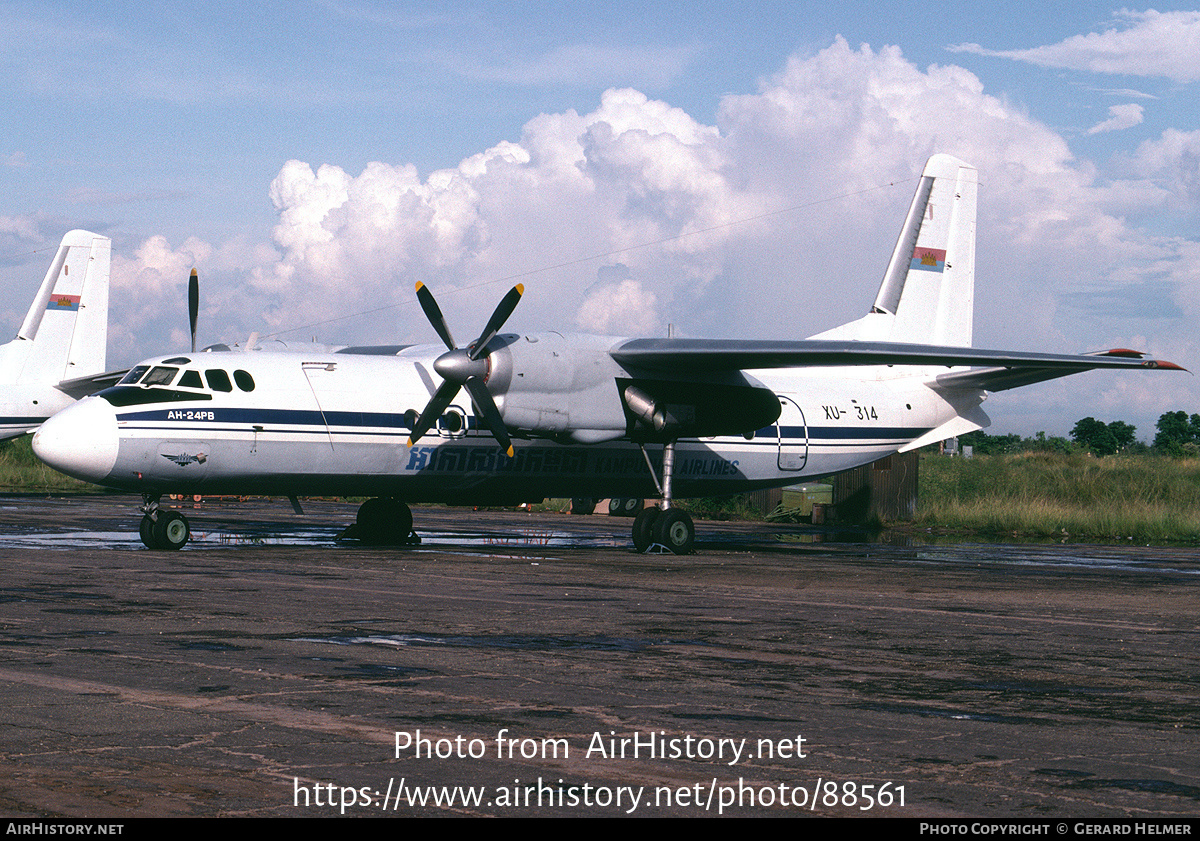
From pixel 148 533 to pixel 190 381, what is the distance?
2602 millimetres

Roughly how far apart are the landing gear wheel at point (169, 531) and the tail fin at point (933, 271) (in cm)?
1495

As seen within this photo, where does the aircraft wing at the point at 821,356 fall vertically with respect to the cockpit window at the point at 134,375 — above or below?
above

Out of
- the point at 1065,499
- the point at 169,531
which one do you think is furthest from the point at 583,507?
the point at 169,531

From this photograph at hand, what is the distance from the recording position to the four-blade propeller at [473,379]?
72.1ft

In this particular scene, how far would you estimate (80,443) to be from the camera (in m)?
20.4

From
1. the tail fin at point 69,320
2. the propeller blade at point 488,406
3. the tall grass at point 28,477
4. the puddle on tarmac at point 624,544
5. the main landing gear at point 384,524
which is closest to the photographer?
the propeller blade at point 488,406

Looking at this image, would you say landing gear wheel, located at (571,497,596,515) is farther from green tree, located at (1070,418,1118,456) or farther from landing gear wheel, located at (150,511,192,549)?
green tree, located at (1070,418,1118,456)

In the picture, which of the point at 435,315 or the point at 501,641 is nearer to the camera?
the point at 501,641

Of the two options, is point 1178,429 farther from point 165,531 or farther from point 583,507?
point 165,531

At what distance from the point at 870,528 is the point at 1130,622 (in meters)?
22.8

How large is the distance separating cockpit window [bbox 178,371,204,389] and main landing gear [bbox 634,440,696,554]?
8177 mm

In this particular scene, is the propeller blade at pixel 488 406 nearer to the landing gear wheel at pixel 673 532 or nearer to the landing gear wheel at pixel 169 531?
the landing gear wheel at pixel 673 532

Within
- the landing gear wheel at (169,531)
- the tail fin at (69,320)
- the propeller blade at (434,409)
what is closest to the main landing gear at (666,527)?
the propeller blade at (434,409)

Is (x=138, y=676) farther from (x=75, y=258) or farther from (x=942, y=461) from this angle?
(x=942, y=461)
